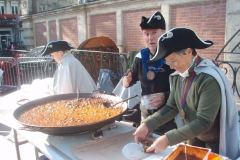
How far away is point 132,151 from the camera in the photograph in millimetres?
1534

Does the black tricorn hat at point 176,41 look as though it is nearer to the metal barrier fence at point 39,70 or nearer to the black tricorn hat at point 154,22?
the black tricorn hat at point 154,22

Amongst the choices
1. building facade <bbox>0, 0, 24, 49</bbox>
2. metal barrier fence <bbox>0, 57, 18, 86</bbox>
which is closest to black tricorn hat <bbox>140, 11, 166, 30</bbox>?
metal barrier fence <bbox>0, 57, 18, 86</bbox>

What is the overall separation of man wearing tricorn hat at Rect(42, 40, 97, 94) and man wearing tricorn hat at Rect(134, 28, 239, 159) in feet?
4.81

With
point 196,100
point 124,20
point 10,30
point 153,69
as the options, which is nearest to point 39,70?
point 124,20

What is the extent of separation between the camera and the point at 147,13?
6.96m

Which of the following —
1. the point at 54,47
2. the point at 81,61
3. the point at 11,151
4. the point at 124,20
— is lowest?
the point at 11,151

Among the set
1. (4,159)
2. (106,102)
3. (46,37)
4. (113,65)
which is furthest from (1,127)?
(46,37)

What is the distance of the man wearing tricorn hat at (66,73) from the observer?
9.14 ft

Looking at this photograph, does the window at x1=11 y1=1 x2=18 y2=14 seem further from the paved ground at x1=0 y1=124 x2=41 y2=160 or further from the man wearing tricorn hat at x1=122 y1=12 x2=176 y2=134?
the man wearing tricorn hat at x1=122 y1=12 x2=176 y2=134

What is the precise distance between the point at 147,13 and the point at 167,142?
609cm

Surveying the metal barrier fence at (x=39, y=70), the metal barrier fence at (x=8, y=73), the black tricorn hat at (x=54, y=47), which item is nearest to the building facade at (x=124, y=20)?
the metal barrier fence at (x=39, y=70)

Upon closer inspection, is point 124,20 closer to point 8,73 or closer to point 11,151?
point 8,73

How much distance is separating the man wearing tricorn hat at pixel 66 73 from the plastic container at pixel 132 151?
1416mm

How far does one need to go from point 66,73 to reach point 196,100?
177 centimetres
